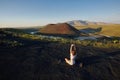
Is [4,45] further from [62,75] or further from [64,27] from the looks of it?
[64,27]

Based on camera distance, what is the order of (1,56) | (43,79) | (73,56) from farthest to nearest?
1. (1,56)
2. (73,56)
3. (43,79)

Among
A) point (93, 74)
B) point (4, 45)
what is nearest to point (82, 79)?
point (93, 74)

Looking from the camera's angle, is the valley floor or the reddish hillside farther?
the reddish hillside

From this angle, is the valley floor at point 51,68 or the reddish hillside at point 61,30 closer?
the valley floor at point 51,68

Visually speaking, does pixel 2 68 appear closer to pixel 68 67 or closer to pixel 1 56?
pixel 1 56

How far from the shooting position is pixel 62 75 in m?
15.5

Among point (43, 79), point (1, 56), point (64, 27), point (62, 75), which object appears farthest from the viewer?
point (64, 27)

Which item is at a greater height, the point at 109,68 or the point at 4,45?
the point at 4,45

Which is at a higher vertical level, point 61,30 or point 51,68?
point 61,30

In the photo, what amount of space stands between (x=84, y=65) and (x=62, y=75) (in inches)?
128

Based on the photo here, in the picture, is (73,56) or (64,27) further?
(64,27)

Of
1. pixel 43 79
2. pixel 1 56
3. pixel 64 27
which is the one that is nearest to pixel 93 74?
pixel 43 79

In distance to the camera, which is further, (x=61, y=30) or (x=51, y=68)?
(x=61, y=30)

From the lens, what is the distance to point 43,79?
1435 centimetres
